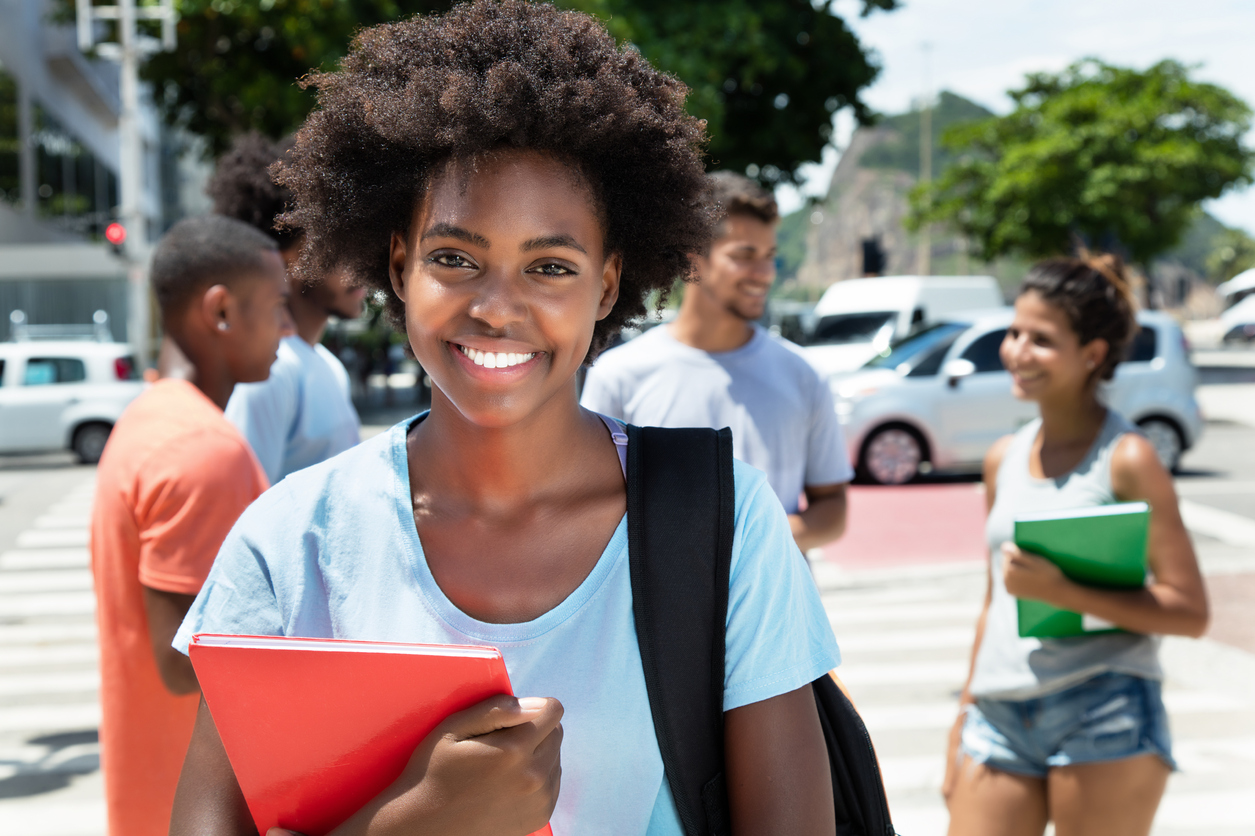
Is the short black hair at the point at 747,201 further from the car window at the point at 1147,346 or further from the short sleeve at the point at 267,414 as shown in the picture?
the car window at the point at 1147,346

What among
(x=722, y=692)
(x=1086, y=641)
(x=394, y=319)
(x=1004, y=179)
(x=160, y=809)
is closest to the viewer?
(x=722, y=692)

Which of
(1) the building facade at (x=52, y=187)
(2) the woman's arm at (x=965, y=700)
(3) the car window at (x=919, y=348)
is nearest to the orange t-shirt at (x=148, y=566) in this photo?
(2) the woman's arm at (x=965, y=700)

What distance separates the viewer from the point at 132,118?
64.2 feet

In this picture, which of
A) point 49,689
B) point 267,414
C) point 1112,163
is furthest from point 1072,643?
point 1112,163

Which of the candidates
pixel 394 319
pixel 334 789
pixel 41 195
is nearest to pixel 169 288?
pixel 394 319

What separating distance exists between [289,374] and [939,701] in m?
4.02

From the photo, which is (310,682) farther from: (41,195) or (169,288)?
(41,195)

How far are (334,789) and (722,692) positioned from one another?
0.50m

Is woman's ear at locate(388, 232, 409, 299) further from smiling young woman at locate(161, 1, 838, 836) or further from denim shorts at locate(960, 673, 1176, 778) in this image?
denim shorts at locate(960, 673, 1176, 778)

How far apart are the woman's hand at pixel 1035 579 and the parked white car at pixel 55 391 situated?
47.3 ft

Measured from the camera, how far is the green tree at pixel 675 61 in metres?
17.2

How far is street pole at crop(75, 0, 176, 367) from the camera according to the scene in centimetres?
1781

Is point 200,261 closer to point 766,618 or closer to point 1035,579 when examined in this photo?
point 766,618

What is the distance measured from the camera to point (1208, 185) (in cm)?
3475
